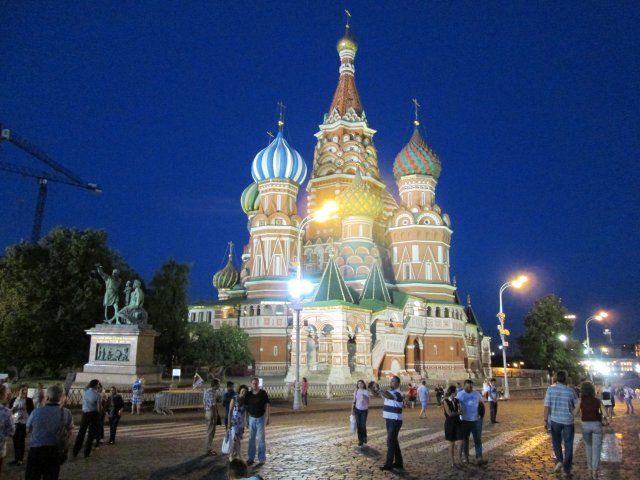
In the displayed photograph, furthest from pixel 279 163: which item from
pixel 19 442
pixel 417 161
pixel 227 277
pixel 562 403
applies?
pixel 562 403

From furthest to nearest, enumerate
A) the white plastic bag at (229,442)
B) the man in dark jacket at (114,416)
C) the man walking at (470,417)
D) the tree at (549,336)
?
the tree at (549,336) → the man in dark jacket at (114,416) → the man walking at (470,417) → the white plastic bag at (229,442)

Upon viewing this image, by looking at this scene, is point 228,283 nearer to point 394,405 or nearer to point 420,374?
point 420,374

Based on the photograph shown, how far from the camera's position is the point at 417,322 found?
48.2 meters

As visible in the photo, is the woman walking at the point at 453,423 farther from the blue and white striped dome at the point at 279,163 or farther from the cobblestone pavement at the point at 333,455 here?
the blue and white striped dome at the point at 279,163

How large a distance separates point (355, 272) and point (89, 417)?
39.1 m

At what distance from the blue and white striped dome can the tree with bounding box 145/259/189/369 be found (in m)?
19.1

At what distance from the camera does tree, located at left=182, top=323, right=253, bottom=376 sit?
39.9 m

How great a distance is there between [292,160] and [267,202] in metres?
4.92

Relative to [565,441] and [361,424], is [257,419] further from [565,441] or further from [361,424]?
[565,441]

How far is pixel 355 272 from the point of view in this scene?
49.3 metres

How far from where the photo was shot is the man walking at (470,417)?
33.5ft

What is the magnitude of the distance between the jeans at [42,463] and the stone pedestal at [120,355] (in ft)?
50.8

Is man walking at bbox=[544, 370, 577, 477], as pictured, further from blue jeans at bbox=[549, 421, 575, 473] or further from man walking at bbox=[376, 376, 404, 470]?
man walking at bbox=[376, 376, 404, 470]

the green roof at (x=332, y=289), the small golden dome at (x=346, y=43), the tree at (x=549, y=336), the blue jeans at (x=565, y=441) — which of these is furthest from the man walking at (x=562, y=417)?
the small golden dome at (x=346, y=43)
